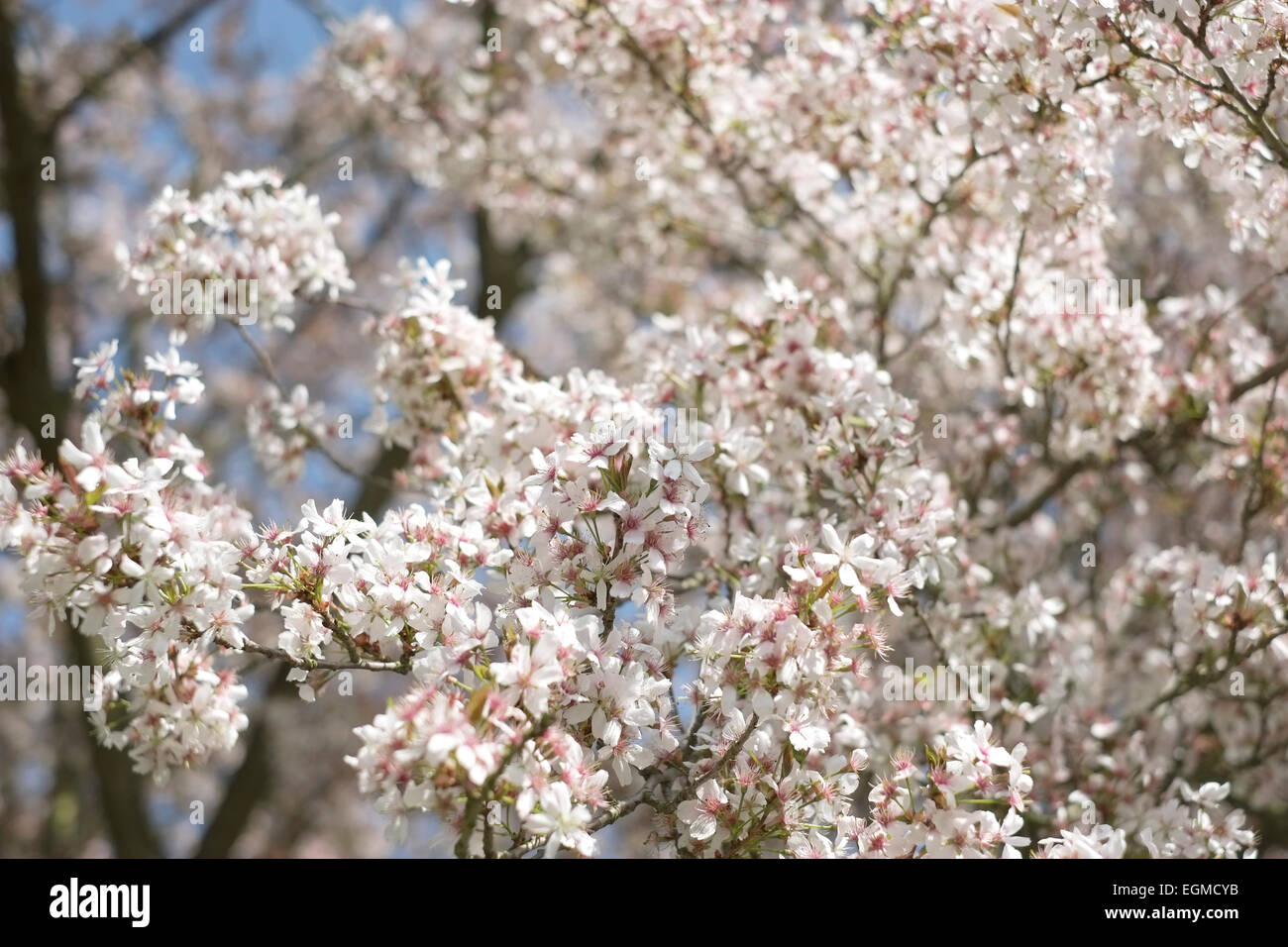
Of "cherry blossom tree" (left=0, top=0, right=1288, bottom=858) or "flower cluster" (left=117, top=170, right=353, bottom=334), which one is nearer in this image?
"cherry blossom tree" (left=0, top=0, right=1288, bottom=858)

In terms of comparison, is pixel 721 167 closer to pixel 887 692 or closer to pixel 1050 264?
pixel 1050 264

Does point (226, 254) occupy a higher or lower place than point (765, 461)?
higher

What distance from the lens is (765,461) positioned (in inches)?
140

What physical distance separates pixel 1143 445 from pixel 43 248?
6269 mm

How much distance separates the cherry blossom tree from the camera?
8.00 feet

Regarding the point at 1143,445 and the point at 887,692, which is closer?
the point at 887,692

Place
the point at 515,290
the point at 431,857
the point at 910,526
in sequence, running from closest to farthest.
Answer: the point at 431,857 → the point at 910,526 → the point at 515,290

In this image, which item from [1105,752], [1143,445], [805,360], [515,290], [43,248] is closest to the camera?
[805,360]

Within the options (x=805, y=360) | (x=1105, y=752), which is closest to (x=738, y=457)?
(x=805, y=360)

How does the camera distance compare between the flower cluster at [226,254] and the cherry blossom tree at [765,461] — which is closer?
the cherry blossom tree at [765,461]

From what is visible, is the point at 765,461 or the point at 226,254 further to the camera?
the point at 226,254

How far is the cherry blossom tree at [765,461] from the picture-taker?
2.44 m
